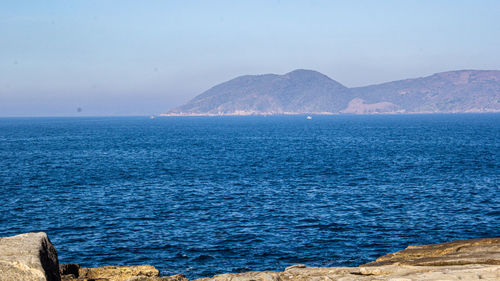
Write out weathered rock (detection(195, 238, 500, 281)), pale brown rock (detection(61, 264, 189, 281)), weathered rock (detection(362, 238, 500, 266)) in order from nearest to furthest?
weathered rock (detection(195, 238, 500, 281)) → weathered rock (detection(362, 238, 500, 266)) → pale brown rock (detection(61, 264, 189, 281))

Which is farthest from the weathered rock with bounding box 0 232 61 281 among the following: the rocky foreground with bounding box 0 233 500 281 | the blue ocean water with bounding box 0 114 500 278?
the blue ocean water with bounding box 0 114 500 278

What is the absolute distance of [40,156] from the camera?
304 feet

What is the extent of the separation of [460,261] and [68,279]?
56.7 ft

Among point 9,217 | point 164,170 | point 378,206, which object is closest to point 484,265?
point 378,206

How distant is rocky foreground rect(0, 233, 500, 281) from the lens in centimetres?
1454

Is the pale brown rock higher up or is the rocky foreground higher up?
the rocky foreground

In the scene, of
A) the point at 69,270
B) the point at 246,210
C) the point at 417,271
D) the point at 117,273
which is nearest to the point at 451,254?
the point at 417,271

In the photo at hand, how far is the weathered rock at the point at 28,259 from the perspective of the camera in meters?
14.1

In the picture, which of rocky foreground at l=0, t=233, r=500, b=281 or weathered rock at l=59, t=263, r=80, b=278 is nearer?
rocky foreground at l=0, t=233, r=500, b=281

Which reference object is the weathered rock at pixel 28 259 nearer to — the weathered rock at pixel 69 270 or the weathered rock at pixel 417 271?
the weathered rock at pixel 69 270

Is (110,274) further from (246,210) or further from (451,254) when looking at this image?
(246,210)

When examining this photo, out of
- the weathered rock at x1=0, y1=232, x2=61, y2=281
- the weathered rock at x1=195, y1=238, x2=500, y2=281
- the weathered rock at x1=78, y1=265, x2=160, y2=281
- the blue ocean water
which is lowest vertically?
the blue ocean water

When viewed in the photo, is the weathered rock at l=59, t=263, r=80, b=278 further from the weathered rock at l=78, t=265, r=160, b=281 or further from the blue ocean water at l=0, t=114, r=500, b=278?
the blue ocean water at l=0, t=114, r=500, b=278

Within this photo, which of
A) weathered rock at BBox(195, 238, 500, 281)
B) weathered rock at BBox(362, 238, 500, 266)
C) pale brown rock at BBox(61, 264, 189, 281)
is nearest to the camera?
weathered rock at BBox(195, 238, 500, 281)
